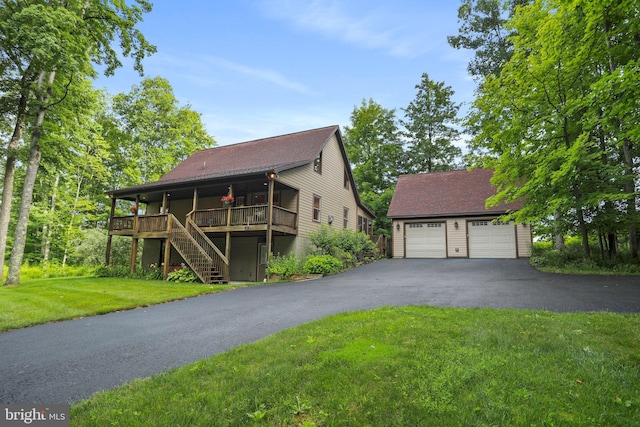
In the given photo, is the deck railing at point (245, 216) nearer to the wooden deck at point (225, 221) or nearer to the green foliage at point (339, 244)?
the wooden deck at point (225, 221)

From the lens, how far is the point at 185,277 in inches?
525

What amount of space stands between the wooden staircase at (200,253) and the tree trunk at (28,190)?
518cm

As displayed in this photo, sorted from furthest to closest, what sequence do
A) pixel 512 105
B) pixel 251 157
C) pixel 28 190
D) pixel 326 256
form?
pixel 251 157, pixel 326 256, pixel 28 190, pixel 512 105

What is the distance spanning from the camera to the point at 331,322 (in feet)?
17.6

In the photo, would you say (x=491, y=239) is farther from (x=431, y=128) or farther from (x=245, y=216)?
(x=431, y=128)

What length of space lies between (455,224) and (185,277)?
15.0 metres

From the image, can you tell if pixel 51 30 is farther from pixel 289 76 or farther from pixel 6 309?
pixel 289 76

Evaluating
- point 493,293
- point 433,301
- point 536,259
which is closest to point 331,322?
point 433,301

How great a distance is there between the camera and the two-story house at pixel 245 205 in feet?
46.3

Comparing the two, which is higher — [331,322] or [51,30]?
[51,30]

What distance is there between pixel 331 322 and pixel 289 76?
18.5 meters

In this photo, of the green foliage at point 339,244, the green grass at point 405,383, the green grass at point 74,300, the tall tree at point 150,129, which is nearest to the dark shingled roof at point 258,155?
the green foliage at point 339,244

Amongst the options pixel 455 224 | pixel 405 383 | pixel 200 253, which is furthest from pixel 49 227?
pixel 405 383

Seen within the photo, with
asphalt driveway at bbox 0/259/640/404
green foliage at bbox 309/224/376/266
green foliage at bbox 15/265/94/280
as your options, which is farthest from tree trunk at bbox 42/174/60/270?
asphalt driveway at bbox 0/259/640/404
